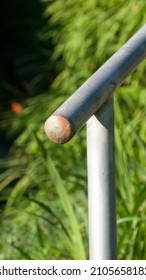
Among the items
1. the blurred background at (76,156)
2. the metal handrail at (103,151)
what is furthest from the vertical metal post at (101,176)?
the blurred background at (76,156)

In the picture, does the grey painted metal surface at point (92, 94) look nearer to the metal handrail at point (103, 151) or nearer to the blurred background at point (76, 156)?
the metal handrail at point (103, 151)

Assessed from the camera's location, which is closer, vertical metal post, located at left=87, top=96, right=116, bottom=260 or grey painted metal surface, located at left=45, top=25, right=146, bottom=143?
grey painted metal surface, located at left=45, top=25, right=146, bottom=143

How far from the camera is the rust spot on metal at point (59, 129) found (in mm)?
1548

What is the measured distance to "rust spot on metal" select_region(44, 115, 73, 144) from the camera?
1.55 metres

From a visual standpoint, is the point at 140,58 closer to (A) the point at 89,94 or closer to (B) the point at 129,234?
(A) the point at 89,94

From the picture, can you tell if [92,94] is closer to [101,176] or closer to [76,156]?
[101,176]

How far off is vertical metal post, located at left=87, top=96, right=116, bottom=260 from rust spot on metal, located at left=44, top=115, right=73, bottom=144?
0.14 meters

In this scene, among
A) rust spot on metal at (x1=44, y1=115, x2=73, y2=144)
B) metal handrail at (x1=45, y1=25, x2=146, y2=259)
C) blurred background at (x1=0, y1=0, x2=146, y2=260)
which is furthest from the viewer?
blurred background at (x1=0, y1=0, x2=146, y2=260)

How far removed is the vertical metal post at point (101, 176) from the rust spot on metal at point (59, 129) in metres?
0.14

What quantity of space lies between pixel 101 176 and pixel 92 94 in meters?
0.19

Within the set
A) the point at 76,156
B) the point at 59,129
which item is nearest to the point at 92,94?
the point at 59,129

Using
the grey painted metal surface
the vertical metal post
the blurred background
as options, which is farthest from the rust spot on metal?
the blurred background

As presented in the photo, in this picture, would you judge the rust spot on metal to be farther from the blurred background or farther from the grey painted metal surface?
the blurred background

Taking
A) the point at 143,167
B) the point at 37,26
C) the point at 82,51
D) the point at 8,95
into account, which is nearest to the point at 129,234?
the point at 143,167
